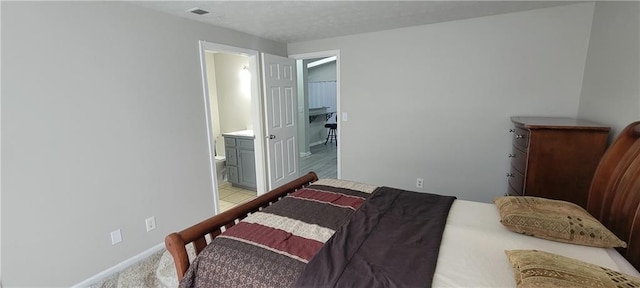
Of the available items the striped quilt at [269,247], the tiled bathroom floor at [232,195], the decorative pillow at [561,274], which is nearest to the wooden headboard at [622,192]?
the decorative pillow at [561,274]

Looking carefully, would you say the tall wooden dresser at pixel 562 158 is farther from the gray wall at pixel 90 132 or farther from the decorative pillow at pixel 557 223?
the gray wall at pixel 90 132

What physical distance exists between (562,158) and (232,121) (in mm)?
4071

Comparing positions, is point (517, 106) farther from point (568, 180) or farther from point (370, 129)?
point (370, 129)

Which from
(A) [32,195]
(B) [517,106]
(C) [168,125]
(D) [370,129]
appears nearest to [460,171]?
(B) [517,106]

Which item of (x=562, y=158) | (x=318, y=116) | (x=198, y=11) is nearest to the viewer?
(x=562, y=158)

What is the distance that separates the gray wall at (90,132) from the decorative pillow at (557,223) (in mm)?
2644

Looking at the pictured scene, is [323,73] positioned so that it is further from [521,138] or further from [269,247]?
[269,247]

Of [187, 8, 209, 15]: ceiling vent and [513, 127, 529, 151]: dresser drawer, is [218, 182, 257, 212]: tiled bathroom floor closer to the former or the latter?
[187, 8, 209, 15]: ceiling vent

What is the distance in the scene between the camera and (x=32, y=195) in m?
1.78

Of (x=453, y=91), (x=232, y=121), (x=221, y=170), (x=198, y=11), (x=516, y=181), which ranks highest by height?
(x=198, y=11)

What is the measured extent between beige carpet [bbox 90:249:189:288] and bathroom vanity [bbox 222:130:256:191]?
181cm

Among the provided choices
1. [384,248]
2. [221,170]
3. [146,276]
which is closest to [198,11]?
[146,276]

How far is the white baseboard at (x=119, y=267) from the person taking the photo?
208cm

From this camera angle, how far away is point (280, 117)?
3785 millimetres
